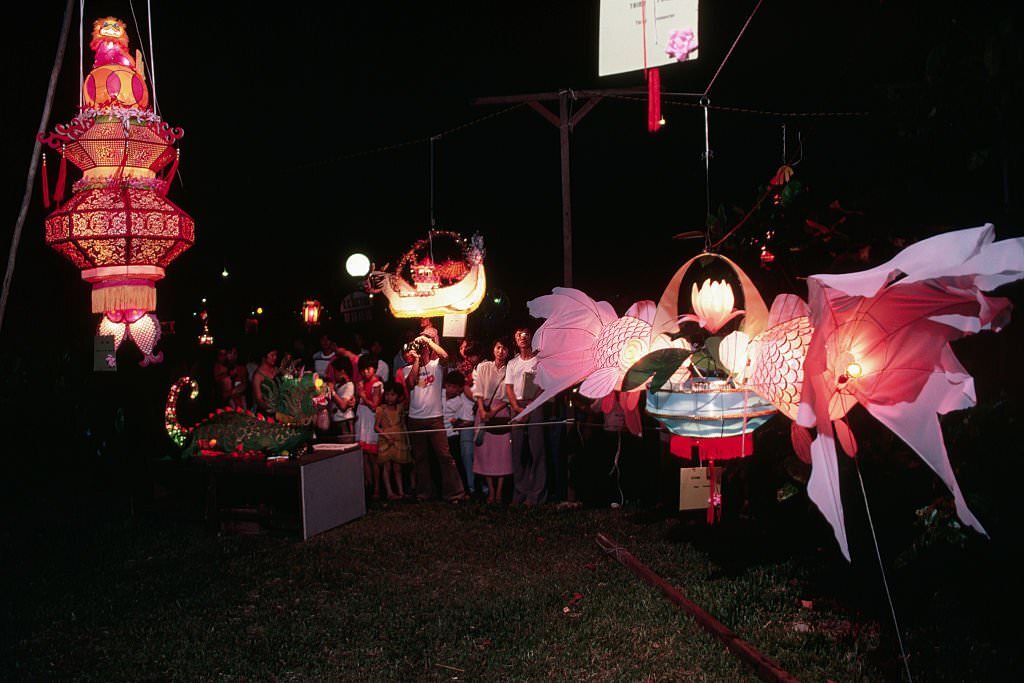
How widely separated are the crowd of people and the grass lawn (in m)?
0.90

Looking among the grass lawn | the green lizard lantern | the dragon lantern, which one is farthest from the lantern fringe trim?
the dragon lantern

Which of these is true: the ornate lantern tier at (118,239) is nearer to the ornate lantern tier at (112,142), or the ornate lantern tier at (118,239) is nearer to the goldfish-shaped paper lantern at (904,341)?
the ornate lantern tier at (112,142)

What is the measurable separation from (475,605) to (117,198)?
3.32 metres

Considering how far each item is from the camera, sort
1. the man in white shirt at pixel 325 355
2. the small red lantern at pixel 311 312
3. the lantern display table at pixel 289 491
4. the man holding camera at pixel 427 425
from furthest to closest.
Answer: the small red lantern at pixel 311 312
the man in white shirt at pixel 325 355
the man holding camera at pixel 427 425
the lantern display table at pixel 289 491

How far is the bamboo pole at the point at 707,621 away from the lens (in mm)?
3768

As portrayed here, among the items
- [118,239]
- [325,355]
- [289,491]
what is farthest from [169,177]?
[325,355]

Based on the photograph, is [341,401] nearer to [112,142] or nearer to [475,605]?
[475,605]

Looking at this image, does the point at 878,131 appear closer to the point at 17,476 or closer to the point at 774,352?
the point at 774,352

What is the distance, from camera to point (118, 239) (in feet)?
14.2

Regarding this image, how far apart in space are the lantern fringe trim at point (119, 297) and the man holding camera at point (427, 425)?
145 inches

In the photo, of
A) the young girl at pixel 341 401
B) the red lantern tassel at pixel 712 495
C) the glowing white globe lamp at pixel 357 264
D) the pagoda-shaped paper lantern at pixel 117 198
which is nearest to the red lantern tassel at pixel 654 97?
the red lantern tassel at pixel 712 495

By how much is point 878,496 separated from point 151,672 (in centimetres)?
393

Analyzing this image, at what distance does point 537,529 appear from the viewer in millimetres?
6770

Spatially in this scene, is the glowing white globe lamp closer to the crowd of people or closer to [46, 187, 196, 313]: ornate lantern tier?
the crowd of people
